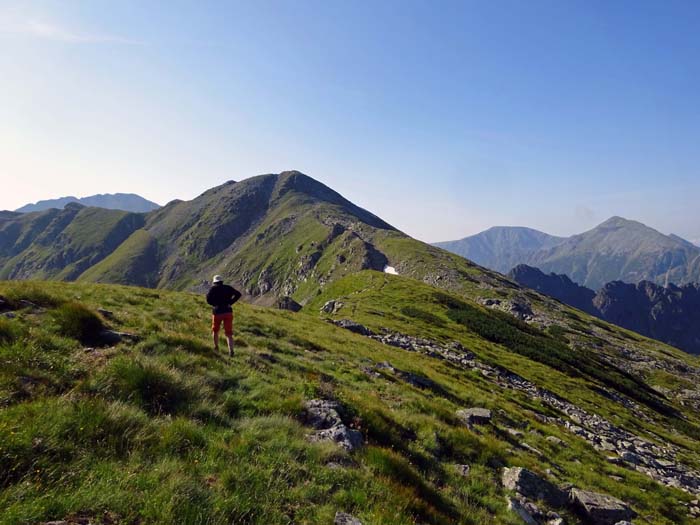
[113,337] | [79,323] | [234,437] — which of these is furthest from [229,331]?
[234,437]

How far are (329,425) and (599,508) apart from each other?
819 cm

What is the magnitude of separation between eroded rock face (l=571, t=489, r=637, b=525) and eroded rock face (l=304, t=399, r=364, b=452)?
6947mm

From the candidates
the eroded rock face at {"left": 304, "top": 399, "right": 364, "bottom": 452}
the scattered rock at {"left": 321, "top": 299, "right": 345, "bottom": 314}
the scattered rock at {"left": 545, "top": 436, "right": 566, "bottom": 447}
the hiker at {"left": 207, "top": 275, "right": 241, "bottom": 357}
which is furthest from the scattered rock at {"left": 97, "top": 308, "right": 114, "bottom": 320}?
the scattered rock at {"left": 321, "top": 299, "right": 345, "bottom": 314}

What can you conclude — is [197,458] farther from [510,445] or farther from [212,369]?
[510,445]

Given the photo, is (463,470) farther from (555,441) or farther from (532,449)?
(555,441)

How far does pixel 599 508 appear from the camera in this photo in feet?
34.4

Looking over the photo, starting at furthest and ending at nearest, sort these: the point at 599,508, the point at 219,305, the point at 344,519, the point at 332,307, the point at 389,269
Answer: the point at 389,269, the point at 332,307, the point at 219,305, the point at 599,508, the point at 344,519

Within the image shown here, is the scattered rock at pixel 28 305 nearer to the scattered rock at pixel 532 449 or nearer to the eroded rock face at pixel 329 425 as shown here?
the eroded rock face at pixel 329 425

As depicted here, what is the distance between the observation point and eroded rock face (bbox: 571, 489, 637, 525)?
34.0ft

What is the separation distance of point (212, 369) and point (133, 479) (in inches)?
224

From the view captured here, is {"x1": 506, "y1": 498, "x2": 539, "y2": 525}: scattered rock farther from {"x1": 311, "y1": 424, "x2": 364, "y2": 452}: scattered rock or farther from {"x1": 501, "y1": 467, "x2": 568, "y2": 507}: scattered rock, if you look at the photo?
{"x1": 311, "y1": 424, "x2": 364, "y2": 452}: scattered rock

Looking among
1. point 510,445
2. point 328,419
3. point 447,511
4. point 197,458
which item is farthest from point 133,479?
point 510,445

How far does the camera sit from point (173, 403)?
336 inches

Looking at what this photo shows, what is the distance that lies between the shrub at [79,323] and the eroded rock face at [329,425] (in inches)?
275
